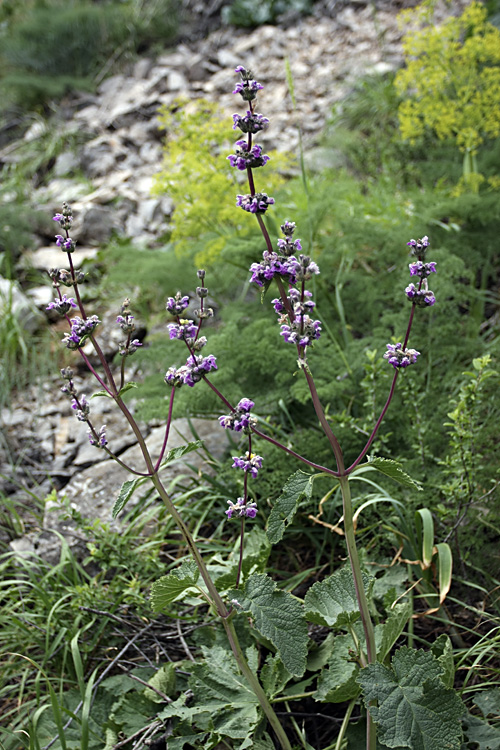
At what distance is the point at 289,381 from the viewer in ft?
7.34

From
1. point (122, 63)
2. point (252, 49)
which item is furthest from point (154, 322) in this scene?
point (122, 63)

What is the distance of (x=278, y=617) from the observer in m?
1.08

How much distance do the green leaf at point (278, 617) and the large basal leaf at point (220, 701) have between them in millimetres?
272

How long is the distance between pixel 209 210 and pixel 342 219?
65 centimetres

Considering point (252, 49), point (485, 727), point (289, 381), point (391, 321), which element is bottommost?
point (485, 727)

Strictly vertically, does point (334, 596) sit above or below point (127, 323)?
below

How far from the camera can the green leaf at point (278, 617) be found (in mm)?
1041

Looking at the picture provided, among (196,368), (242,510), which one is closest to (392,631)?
(242,510)

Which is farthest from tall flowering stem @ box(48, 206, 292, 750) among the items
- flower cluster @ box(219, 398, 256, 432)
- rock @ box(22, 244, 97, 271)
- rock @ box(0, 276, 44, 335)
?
rock @ box(22, 244, 97, 271)

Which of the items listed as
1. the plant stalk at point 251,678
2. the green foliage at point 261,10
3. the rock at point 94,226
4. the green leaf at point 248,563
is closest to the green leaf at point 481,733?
the plant stalk at point 251,678

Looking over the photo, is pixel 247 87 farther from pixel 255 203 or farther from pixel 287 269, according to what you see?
pixel 287 269

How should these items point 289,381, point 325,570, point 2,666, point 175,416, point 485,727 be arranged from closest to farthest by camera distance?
point 485,727
point 2,666
point 325,570
point 175,416
point 289,381

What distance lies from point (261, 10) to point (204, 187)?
6111 mm

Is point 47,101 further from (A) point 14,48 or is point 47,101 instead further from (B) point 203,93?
(B) point 203,93
